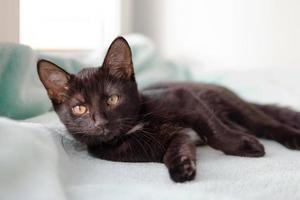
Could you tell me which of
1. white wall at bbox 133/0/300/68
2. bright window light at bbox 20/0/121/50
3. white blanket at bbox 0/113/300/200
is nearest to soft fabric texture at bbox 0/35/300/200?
white blanket at bbox 0/113/300/200

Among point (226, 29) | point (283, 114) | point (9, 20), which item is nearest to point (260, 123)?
point (283, 114)

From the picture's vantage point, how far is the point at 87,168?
993 millimetres

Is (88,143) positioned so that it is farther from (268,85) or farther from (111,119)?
(268,85)

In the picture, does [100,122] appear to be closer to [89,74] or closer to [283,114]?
[89,74]

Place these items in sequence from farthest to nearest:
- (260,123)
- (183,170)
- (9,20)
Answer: (9,20), (260,123), (183,170)

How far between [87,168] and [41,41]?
1278mm

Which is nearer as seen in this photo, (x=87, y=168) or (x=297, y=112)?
(x=87, y=168)

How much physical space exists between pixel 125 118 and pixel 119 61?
0.15 metres

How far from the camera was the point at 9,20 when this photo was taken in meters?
1.47

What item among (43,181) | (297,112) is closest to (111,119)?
(43,181)

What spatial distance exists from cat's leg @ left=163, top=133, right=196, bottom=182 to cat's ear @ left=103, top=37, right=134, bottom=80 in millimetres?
210

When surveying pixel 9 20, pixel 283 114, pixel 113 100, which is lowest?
pixel 283 114

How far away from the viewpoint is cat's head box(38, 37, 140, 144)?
1.08 meters

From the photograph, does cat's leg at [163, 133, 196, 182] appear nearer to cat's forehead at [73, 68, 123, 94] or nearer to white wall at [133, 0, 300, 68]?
cat's forehead at [73, 68, 123, 94]
